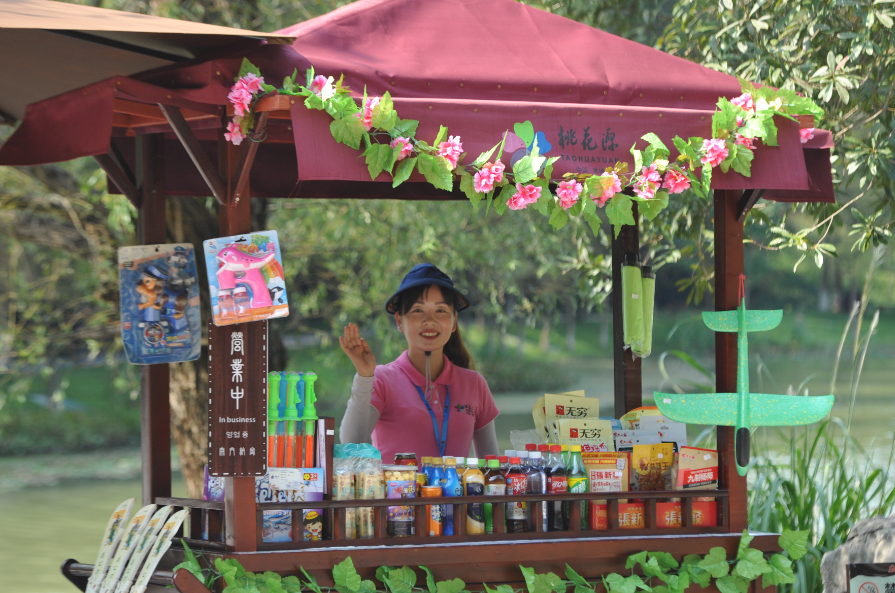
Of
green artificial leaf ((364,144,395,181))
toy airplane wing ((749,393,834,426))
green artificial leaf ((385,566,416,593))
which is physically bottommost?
green artificial leaf ((385,566,416,593))

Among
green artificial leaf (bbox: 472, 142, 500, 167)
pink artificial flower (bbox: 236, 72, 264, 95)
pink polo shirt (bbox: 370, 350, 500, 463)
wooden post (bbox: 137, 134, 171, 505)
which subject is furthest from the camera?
pink polo shirt (bbox: 370, 350, 500, 463)

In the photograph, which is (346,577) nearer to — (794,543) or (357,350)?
(357,350)

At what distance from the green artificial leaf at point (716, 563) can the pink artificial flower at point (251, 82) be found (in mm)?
2187

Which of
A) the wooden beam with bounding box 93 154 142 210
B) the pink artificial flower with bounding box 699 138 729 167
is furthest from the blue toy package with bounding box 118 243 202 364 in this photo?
the pink artificial flower with bounding box 699 138 729 167

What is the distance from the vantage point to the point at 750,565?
3084 millimetres

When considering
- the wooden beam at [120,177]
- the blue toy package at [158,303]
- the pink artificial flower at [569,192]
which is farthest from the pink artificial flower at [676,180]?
the wooden beam at [120,177]

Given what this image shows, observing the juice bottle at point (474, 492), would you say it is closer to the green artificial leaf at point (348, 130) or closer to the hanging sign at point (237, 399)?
the hanging sign at point (237, 399)

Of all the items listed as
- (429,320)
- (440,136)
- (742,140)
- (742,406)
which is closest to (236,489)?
(440,136)

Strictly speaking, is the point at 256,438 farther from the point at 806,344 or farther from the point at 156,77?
the point at 806,344

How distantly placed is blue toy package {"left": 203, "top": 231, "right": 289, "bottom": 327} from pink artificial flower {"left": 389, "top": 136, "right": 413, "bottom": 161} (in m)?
0.47

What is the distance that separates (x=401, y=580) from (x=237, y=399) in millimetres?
778

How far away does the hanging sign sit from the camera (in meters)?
2.70

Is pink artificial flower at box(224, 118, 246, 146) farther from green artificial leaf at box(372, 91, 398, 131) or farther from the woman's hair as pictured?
the woman's hair

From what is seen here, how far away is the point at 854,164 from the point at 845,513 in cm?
170
